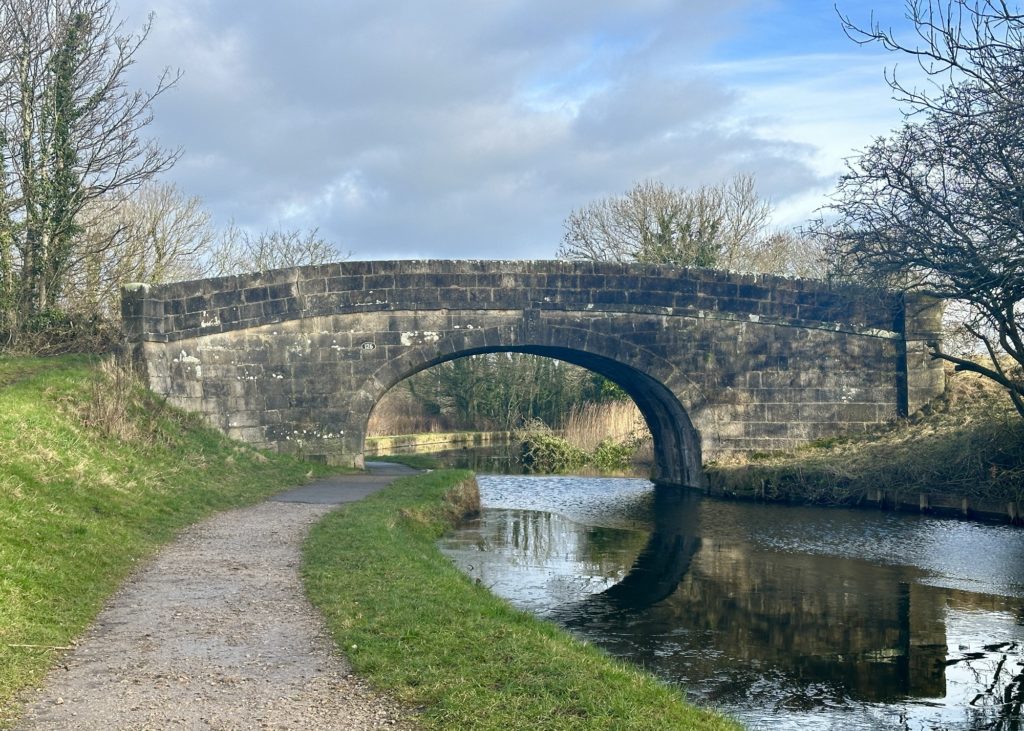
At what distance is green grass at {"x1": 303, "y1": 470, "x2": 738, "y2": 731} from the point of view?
4.62 metres

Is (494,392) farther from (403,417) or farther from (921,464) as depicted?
(921,464)

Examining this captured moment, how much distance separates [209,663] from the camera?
17.5 feet

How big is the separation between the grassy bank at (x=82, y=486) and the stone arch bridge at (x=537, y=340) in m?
1.07

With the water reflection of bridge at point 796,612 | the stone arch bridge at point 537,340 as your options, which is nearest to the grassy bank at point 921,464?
the stone arch bridge at point 537,340

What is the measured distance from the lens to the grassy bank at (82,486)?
19.7ft

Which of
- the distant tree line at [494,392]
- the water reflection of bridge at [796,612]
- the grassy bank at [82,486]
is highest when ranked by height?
the distant tree line at [494,392]

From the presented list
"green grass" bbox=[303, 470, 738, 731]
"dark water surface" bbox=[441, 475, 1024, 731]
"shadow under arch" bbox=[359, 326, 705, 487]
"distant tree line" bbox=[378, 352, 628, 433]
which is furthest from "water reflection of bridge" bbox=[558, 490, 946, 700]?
"distant tree line" bbox=[378, 352, 628, 433]

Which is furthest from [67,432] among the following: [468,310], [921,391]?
[921,391]

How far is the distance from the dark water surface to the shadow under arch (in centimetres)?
255

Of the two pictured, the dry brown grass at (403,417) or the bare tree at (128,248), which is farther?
the dry brown grass at (403,417)

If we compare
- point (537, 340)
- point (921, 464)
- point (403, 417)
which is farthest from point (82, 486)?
point (403, 417)

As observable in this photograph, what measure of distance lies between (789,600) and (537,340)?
319 inches

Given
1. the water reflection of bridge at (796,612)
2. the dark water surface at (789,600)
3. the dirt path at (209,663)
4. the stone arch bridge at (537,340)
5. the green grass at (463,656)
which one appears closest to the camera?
the dirt path at (209,663)

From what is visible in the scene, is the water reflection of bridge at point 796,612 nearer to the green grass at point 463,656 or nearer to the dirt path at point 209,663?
the green grass at point 463,656
